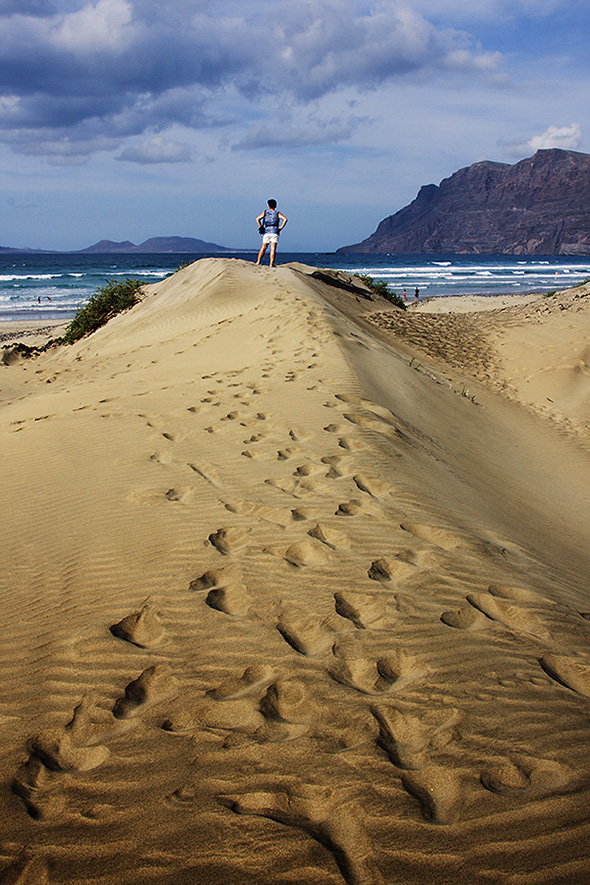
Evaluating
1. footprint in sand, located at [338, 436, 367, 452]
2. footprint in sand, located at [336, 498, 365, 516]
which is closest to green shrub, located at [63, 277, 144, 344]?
footprint in sand, located at [338, 436, 367, 452]

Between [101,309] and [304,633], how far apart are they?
16828 millimetres

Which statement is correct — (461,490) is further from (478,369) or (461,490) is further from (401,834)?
(478,369)

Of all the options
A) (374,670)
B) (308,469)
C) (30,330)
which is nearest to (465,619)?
(374,670)

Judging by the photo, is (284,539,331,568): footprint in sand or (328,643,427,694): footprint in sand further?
(284,539,331,568): footprint in sand

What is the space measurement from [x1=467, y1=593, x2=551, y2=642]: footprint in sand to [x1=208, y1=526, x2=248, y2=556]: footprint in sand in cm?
128

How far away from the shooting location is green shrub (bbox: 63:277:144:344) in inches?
657

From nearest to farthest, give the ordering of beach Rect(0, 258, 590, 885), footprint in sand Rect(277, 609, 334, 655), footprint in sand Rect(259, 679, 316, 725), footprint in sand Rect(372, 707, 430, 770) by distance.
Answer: beach Rect(0, 258, 590, 885), footprint in sand Rect(372, 707, 430, 770), footprint in sand Rect(259, 679, 316, 725), footprint in sand Rect(277, 609, 334, 655)

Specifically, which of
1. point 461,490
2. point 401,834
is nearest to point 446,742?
point 401,834

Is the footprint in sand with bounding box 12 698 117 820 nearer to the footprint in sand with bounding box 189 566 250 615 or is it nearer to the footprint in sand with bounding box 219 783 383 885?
the footprint in sand with bounding box 219 783 383 885

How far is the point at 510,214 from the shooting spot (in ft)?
495

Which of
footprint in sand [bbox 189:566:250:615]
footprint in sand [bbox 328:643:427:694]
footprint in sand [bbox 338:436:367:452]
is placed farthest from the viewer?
footprint in sand [bbox 338:436:367:452]

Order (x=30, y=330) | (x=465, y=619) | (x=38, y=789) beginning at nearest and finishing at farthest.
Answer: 1. (x=38, y=789)
2. (x=465, y=619)
3. (x=30, y=330)

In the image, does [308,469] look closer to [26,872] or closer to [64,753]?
[64,753]

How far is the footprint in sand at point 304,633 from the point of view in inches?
96.8
